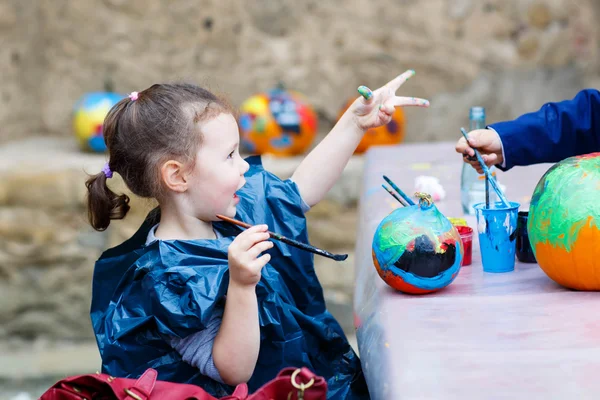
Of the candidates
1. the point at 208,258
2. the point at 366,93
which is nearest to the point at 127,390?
the point at 208,258

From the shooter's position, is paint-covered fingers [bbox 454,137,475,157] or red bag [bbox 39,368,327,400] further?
paint-covered fingers [bbox 454,137,475,157]

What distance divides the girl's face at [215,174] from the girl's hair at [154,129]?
0.02 metres

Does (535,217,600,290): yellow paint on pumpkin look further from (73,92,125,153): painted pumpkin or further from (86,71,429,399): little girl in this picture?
(73,92,125,153): painted pumpkin

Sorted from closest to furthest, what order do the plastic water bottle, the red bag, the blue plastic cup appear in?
the red bag < the blue plastic cup < the plastic water bottle

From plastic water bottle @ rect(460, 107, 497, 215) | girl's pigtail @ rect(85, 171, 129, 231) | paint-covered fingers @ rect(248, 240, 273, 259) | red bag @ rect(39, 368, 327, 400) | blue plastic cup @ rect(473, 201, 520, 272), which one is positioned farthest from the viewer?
plastic water bottle @ rect(460, 107, 497, 215)

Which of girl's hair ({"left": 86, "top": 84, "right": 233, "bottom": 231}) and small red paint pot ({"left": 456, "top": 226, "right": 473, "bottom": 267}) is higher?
girl's hair ({"left": 86, "top": 84, "right": 233, "bottom": 231})

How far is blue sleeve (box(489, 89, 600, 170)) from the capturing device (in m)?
1.81

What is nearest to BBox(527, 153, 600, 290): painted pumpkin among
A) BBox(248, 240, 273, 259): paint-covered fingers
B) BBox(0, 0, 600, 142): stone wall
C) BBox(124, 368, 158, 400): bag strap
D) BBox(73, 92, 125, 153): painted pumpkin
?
BBox(248, 240, 273, 259): paint-covered fingers

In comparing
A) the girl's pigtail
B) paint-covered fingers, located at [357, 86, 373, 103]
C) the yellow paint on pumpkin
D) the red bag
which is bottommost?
the red bag

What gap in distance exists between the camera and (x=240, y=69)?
544 cm

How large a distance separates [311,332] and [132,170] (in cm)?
51

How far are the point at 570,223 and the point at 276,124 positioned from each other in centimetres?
357

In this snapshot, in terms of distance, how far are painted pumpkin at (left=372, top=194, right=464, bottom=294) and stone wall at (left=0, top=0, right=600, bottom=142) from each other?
3.98 meters

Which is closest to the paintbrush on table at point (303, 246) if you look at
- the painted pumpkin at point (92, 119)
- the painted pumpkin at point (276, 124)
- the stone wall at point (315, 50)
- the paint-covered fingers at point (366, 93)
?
the paint-covered fingers at point (366, 93)
